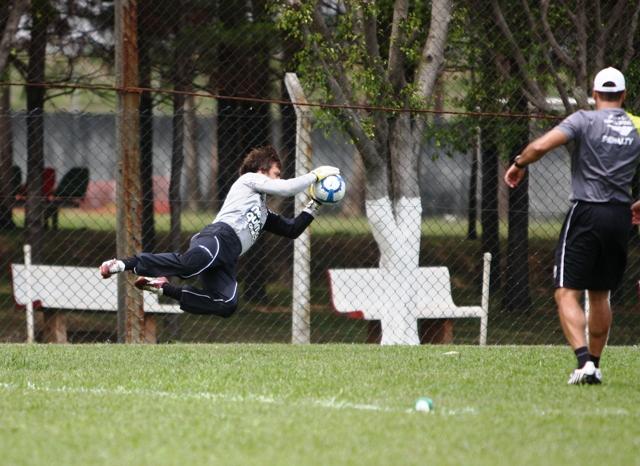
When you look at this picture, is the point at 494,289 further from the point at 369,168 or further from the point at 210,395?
the point at 210,395

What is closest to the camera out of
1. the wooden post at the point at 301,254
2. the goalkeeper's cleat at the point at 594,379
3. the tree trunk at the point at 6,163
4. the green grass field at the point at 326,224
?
the goalkeeper's cleat at the point at 594,379

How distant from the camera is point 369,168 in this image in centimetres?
1295

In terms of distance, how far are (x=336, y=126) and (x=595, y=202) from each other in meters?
5.75

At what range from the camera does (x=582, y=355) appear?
7.13m

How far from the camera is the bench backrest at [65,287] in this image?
13500 millimetres

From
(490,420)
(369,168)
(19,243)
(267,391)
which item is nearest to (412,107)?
(369,168)

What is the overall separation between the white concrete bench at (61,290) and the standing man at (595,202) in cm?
695

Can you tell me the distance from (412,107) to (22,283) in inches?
189

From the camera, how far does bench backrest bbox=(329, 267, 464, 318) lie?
12.4 m

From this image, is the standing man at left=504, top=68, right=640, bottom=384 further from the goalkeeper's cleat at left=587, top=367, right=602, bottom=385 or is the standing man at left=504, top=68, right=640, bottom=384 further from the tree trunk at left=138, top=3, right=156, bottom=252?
the tree trunk at left=138, top=3, right=156, bottom=252

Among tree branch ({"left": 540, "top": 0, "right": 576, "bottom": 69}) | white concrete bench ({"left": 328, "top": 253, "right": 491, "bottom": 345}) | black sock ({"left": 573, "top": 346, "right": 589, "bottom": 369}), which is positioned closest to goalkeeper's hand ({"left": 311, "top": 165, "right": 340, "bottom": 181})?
black sock ({"left": 573, "top": 346, "right": 589, "bottom": 369})

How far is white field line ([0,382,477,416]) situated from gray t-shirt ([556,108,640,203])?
1778 millimetres

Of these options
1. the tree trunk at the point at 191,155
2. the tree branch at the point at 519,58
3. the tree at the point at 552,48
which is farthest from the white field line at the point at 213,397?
the tree branch at the point at 519,58

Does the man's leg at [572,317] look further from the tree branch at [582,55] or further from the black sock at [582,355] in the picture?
the tree branch at [582,55]
